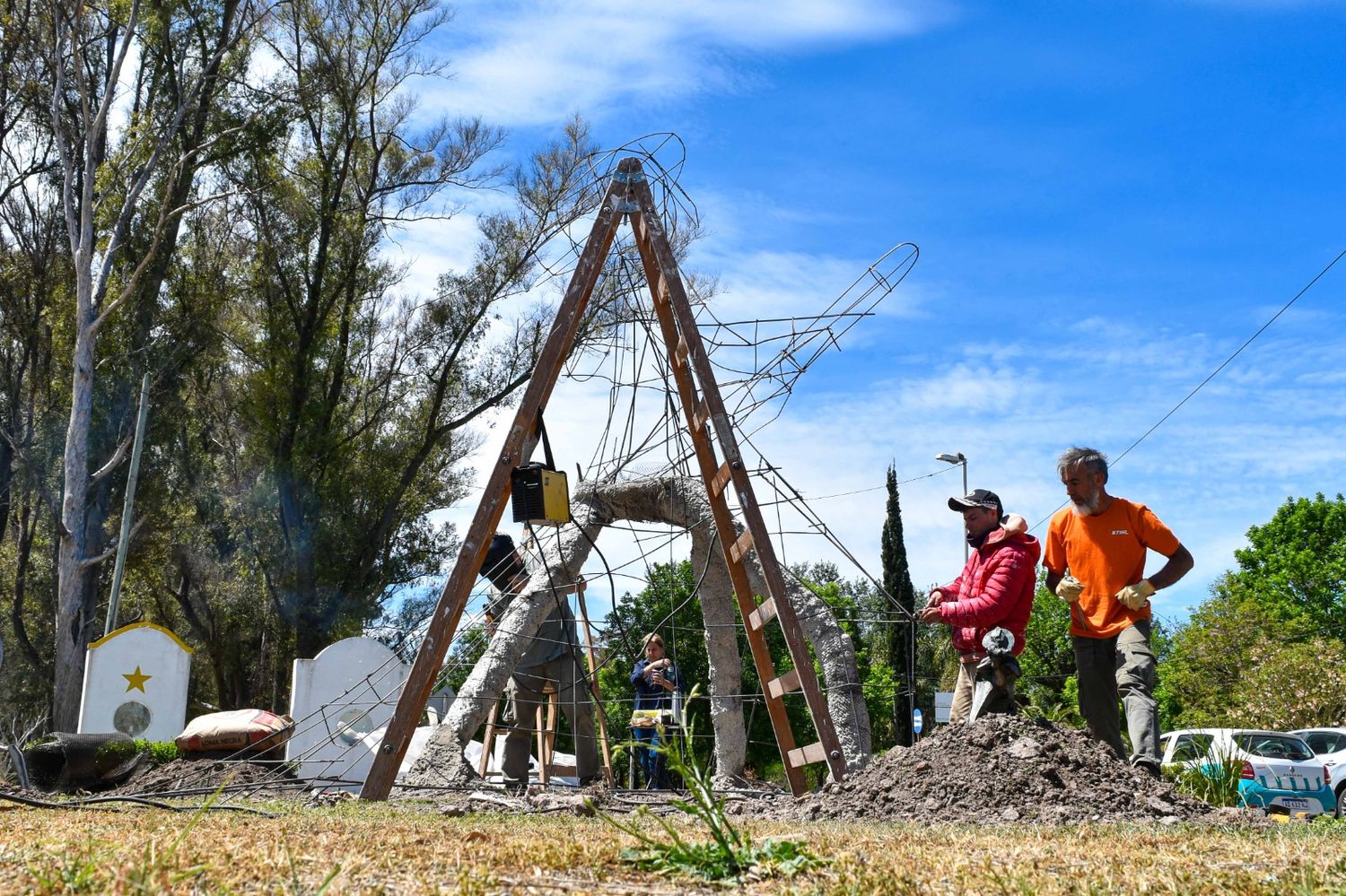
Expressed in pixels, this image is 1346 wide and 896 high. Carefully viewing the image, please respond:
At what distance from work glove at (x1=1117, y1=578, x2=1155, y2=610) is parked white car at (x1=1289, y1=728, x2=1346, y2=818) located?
11436mm

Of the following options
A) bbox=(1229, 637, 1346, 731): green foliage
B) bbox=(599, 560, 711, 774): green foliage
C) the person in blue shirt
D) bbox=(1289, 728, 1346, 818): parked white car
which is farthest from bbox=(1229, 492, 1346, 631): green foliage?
the person in blue shirt

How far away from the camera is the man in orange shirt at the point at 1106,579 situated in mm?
5512

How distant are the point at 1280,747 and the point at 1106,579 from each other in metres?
12.1

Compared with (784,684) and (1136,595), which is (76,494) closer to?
(784,684)

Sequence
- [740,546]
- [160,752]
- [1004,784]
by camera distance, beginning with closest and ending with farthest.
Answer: [1004,784], [740,546], [160,752]

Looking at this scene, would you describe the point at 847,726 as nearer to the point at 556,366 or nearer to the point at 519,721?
the point at 519,721

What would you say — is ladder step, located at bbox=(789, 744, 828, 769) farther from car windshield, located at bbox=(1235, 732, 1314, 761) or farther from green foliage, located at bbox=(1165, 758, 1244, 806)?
car windshield, located at bbox=(1235, 732, 1314, 761)

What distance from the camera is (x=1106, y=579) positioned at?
5.61m

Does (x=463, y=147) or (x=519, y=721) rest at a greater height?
(x=463, y=147)

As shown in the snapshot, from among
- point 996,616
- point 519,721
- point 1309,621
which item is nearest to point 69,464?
point 519,721

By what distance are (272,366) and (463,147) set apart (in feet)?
17.9

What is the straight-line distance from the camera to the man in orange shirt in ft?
18.1

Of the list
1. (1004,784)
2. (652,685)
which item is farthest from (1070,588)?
(652,685)

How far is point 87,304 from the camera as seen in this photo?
20188 millimetres
